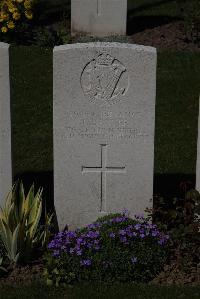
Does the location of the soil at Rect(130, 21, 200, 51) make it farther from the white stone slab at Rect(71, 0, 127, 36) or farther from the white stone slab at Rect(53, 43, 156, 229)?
the white stone slab at Rect(53, 43, 156, 229)

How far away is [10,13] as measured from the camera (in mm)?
14867

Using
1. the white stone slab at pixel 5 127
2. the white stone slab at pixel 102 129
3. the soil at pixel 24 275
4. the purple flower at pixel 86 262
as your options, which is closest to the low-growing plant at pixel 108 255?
the purple flower at pixel 86 262

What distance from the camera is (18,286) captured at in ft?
22.9

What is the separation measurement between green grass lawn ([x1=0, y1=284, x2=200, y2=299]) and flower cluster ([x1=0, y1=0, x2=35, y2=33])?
326 inches

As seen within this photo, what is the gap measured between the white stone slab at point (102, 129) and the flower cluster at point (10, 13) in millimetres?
7232

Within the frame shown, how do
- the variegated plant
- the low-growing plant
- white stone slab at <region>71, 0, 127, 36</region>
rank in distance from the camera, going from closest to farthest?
the low-growing plant → the variegated plant → white stone slab at <region>71, 0, 127, 36</region>

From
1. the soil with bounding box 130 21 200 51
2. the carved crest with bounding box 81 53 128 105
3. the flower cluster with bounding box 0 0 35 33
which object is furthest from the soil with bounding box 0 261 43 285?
the soil with bounding box 130 21 200 51

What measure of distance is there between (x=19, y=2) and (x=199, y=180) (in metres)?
8.32

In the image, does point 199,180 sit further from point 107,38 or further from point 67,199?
point 107,38

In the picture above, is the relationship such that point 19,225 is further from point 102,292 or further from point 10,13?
point 10,13

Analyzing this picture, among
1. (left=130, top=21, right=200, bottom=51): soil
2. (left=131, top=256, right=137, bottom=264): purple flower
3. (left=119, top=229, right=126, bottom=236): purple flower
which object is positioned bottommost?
(left=131, top=256, right=137, bottom=264): purple flower

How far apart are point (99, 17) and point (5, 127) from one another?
30.1ft

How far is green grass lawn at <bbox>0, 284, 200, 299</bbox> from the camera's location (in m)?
6.73

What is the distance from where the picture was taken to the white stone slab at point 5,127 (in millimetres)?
7188
